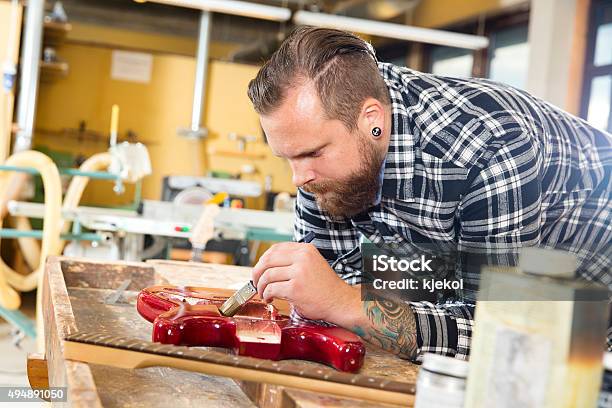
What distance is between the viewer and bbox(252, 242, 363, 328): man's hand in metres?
1.19

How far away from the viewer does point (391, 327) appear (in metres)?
1.18

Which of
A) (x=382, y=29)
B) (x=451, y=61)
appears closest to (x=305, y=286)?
(x=382, y=29)

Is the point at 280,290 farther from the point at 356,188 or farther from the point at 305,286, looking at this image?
the point at 356,188

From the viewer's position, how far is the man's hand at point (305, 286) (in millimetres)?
1186

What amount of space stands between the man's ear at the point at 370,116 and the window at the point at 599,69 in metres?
4.66

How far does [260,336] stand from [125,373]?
17 cm

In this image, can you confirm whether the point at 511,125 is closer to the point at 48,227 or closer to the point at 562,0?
the point at 48,227

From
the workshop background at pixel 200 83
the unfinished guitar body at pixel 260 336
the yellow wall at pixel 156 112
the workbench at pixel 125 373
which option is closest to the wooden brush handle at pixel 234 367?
the workbench at pixel 125 373

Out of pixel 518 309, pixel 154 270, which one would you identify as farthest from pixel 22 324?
pixel 518 309

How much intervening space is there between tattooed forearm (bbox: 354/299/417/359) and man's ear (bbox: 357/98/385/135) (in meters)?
0.31

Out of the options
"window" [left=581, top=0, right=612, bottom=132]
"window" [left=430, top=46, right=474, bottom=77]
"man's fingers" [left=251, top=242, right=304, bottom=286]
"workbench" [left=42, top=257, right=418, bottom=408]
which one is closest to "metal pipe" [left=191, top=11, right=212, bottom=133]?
"window" [left=430, top=46, right=474, bottom=77]

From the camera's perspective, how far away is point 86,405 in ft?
2.41

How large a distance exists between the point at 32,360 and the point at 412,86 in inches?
32.2

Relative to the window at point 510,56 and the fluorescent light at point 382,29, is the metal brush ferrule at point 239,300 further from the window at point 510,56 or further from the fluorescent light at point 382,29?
the window at point 510,56
